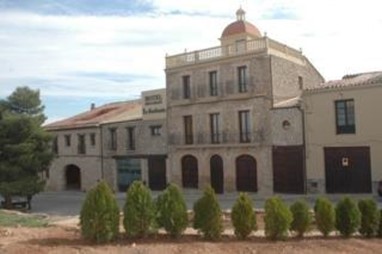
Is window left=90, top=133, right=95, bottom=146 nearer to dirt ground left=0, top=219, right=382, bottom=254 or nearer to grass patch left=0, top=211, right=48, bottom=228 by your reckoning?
grass patch left=0, top=211, right=48, bottom=228

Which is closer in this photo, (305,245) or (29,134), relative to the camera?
(305,245)

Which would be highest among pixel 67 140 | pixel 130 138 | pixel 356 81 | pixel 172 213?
pixel 356 81

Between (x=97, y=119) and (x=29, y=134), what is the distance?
11.7 metres

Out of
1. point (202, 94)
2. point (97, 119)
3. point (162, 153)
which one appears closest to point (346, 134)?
point (202, 94)

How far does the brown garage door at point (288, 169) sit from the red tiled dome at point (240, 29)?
9994mm

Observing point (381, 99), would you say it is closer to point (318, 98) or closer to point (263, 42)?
point (318, 98)

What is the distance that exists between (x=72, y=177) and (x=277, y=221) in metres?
35.3

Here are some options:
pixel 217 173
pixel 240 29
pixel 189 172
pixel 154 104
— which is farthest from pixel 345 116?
pixel 154 104

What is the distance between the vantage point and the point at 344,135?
29.2 m

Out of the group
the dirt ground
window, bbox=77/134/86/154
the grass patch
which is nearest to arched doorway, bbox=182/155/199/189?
window, bbox=77/134/86/154

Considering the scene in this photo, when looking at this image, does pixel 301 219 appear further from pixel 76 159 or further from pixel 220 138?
pixel 76 159

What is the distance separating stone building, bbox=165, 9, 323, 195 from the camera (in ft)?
104

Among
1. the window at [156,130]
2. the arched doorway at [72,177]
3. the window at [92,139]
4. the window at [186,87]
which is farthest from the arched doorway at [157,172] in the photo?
the arched doorway at [72,177]

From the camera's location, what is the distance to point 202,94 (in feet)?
116
